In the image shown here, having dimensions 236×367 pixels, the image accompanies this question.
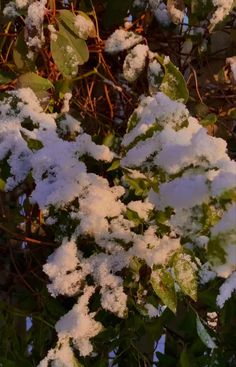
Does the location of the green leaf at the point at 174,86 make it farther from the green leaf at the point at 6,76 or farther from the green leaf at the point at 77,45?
the green leaf at the point at 6,76

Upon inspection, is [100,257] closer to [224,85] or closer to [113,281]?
[113,281]

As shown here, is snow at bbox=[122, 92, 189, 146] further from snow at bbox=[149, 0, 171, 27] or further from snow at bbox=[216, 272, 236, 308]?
snow at bbox=[149, 0, 171, 27]

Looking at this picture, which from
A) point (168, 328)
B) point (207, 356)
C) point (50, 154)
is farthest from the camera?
point (168, 328)

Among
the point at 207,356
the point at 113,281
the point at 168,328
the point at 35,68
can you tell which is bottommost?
the point at 168,328

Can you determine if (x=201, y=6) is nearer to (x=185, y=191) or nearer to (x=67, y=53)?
(x=67, y=53)

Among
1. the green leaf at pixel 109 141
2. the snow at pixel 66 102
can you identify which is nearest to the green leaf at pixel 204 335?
the green leaf at pixel 109 141

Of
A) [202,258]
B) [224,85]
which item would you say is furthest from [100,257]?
[224,85]

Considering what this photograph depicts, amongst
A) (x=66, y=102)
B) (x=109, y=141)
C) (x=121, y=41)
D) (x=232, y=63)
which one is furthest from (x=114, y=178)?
(x=232, y=63)
